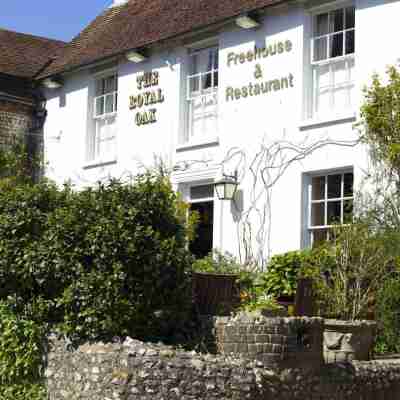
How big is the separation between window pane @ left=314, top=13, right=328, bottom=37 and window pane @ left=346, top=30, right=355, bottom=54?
1.64 feet

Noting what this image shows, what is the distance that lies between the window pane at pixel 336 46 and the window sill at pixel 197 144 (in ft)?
8.95

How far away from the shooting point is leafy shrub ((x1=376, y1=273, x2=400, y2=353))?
36.4 ft

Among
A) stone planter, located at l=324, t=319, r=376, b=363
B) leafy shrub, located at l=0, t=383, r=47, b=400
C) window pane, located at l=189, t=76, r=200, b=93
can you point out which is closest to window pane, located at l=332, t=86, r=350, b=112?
window pane, located at l=189, t=76, r=200, b=93

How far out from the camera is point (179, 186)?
16.9 m

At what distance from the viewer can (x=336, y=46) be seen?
14.7 metres

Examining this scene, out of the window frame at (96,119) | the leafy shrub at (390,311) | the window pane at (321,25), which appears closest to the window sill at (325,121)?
the window pane at (321,25)

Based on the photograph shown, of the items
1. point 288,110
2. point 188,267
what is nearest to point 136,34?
point 288,110

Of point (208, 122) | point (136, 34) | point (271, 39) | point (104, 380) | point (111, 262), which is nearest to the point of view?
point (104, 380)

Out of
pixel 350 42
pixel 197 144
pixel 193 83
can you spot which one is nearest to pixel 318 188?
pixel 350 42

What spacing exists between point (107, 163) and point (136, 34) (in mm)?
2716

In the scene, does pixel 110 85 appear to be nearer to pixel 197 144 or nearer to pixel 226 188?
pixel 197 144

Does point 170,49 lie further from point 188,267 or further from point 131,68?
point 188,267

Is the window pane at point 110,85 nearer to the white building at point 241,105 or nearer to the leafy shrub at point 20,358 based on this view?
the white building at point 241,105

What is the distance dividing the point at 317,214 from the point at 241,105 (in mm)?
2621
